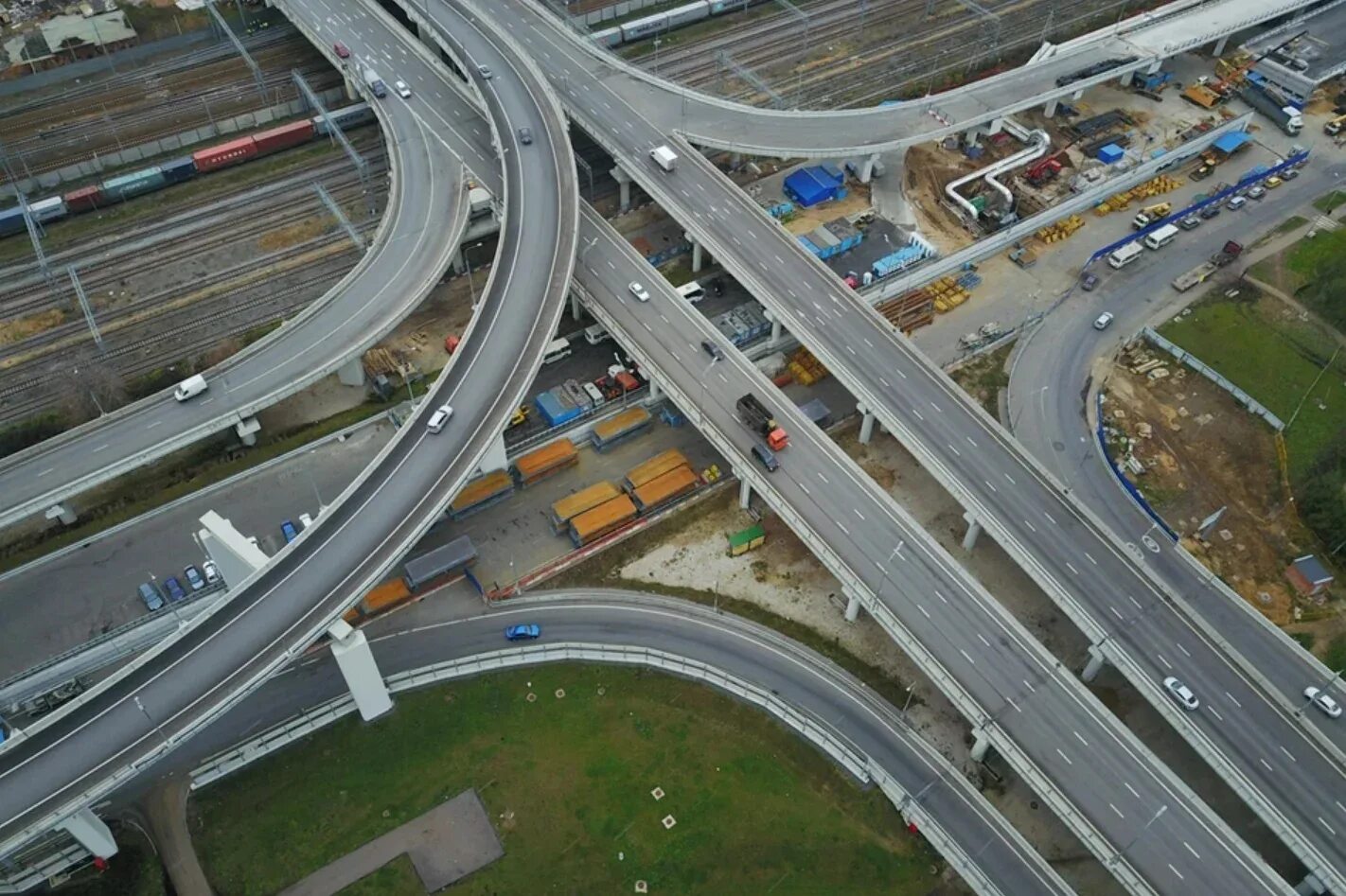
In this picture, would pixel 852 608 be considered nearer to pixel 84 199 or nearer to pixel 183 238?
pixel 183 238

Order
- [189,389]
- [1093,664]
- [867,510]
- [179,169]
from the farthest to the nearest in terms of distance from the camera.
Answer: [179,169]
[189,389]
[867,510]
[1093,664]

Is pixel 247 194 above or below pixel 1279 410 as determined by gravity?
above

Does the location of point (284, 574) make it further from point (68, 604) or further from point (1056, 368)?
point (1056, 368)

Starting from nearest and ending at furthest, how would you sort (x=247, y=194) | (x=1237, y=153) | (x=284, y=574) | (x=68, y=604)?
1. (x=284, y=574)
2. (x=68, y=604)
3. (x=247, y=194)
4. (x=1237, y=153)

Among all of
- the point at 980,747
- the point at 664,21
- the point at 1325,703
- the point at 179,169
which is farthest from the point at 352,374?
the point at 1325,703

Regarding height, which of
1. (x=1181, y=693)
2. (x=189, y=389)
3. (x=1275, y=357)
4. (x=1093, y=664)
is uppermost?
(x=189, y=389)

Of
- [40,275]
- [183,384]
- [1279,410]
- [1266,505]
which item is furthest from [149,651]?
[1279,410]

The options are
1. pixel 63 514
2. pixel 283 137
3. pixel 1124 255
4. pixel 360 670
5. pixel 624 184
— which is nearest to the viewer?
pixel 360 670

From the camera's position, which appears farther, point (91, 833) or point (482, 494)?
point (482, 494)
